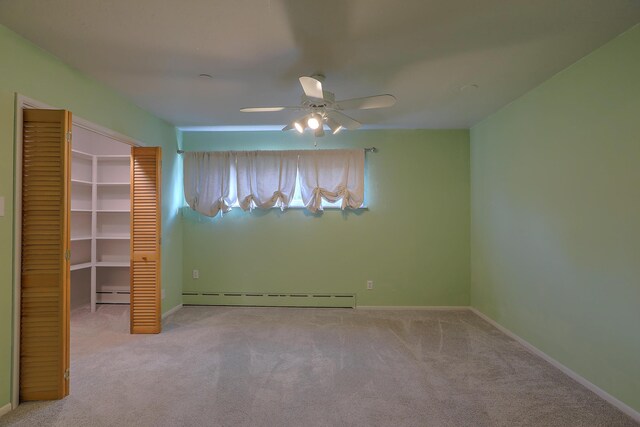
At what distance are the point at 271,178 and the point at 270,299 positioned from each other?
166 centimetres

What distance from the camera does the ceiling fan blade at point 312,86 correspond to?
190 centimetres

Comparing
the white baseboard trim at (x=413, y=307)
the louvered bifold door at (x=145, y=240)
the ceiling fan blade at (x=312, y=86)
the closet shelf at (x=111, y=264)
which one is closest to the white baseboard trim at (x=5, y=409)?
the louvered bifold door at (x=145, y=240)

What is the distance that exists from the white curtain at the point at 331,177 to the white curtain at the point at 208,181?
1013 millimetres

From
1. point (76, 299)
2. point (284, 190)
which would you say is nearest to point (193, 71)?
point (284, 190)

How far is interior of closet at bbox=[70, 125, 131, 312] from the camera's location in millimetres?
4086

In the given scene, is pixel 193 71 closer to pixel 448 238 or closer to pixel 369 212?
pixel 369 212

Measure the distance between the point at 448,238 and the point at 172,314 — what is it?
3750 millimetres

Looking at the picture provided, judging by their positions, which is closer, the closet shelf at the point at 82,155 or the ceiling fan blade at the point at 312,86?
the ceiling fan blade at the point at 312,86

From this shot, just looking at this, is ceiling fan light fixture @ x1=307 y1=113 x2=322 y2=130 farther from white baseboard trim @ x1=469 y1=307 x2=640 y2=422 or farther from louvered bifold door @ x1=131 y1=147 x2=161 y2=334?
white baseboard trim @ x1=469 y1=307 x2=640 y2=422

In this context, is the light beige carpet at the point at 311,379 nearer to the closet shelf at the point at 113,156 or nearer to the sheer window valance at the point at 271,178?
the sheer window valance at the point at 271,178

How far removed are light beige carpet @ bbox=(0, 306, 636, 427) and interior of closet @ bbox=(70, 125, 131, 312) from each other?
0.85m

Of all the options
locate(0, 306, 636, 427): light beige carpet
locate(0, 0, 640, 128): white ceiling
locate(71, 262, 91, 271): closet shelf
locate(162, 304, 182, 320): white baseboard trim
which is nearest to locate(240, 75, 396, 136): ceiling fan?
locate(0, 0, 640, 128): white ceiling

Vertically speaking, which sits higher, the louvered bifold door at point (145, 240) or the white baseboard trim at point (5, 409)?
the louvered bifold door at point (145, 240)

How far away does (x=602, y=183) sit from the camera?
2.10 meters
